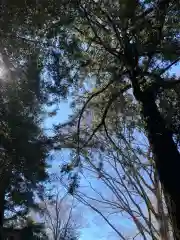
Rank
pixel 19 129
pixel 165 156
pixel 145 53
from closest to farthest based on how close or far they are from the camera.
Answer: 1. pixel 165 156
2. pixel 145 53
3. pixel 19 129

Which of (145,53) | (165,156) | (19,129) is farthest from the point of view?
(19,129)

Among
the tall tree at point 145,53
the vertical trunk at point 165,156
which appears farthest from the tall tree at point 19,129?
the vertical trunk at point 165,156

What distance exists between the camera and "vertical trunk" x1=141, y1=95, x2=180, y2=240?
7.68 ft

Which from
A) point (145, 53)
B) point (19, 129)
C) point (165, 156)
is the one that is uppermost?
point (145, 53)

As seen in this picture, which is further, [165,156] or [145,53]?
[145,53]

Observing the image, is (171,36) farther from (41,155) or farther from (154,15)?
(41,155)

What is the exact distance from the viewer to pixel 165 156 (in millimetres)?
2582

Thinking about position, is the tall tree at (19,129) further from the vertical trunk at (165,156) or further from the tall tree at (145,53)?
the vertical trunk at (165,156)

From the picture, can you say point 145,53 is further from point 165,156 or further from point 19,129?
point 19,129

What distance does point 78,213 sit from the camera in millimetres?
7625

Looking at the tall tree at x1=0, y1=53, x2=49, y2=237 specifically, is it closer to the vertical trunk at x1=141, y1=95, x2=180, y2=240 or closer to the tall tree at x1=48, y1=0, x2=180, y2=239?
the tall tree at x1=48, y1=0, x2=180, y2=239

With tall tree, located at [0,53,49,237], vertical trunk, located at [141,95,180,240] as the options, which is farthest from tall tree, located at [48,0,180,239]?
tall tree, located at [0,53,49,237]

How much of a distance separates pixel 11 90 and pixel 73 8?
1.04 m

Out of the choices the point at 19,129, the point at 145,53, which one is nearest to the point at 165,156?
the point at 145,53
